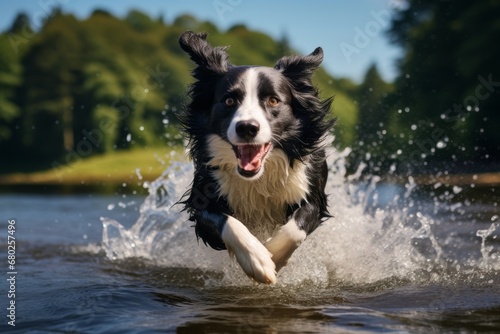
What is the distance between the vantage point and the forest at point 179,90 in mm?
26406

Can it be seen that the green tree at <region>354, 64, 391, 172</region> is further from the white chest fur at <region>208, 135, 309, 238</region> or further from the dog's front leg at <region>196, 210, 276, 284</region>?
the dog's front leg at <region>196, 210, 276, 284</region>

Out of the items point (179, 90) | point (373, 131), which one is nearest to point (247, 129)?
point (373, 131)

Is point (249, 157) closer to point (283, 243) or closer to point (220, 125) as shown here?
point (220, 125)

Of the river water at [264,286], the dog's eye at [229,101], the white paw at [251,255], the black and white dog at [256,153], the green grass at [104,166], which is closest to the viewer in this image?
the river water at [264,286]

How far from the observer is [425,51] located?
38.3m

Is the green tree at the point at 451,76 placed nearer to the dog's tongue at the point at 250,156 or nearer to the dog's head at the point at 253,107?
the dog's head at the point at 253,107

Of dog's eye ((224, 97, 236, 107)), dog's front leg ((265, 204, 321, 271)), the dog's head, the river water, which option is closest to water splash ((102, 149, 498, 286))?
the river water

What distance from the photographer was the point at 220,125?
5934 millimetres

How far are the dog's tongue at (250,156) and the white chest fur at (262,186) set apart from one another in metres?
0.23

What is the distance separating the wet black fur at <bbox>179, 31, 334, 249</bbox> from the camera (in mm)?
6031

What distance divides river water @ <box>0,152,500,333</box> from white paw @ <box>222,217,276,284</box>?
266 mm

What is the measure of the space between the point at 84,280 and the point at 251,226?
1.82m

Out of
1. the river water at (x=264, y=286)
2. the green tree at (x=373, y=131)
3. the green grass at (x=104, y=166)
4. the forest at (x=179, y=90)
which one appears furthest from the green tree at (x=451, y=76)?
the green grass at (x=104, y=166)

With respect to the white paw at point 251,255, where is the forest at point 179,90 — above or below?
above
